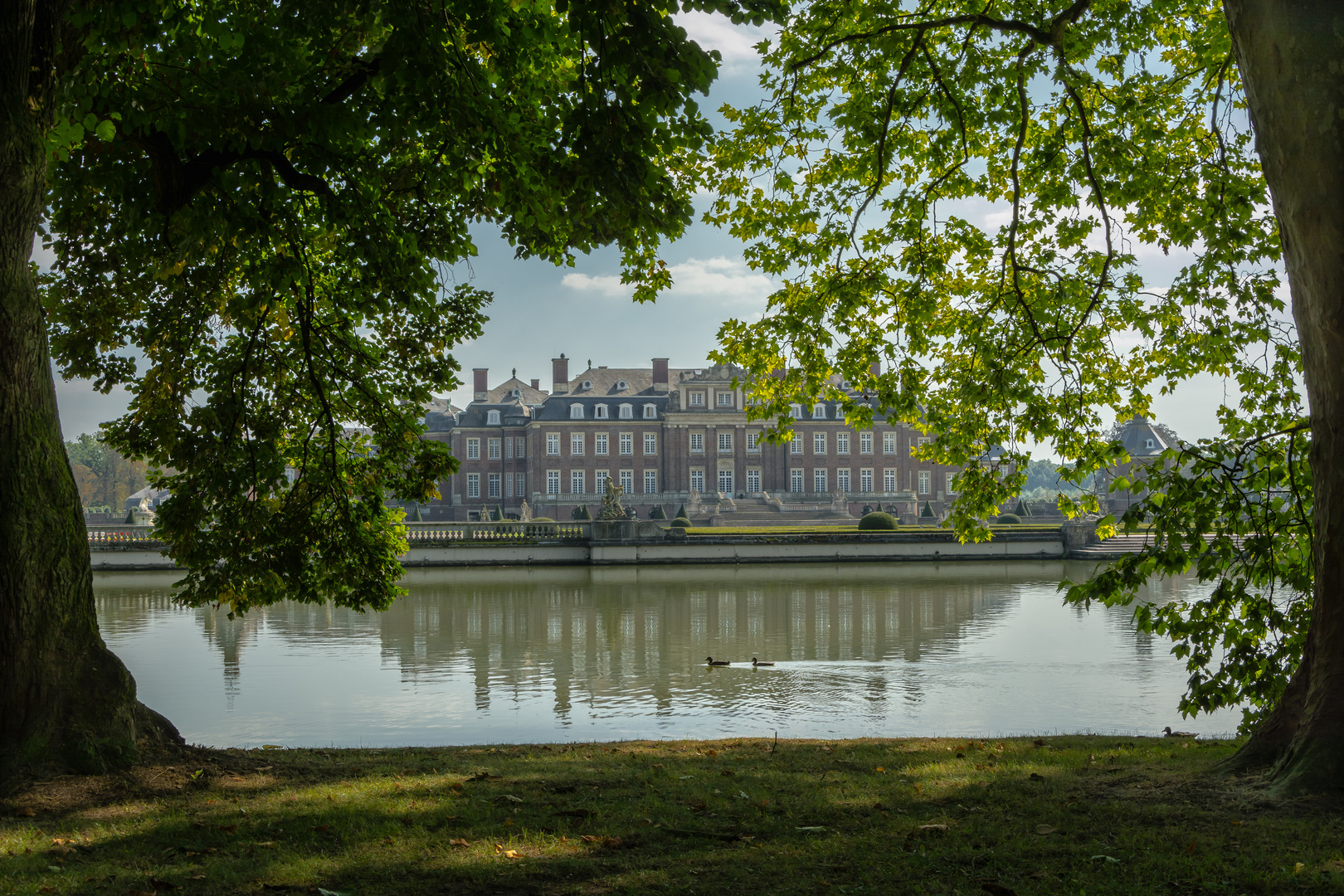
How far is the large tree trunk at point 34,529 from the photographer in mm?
4469

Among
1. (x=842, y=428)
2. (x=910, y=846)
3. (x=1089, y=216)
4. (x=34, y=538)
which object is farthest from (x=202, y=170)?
(x=842, y=428)

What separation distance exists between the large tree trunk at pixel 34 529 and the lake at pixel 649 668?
3863 millimetres

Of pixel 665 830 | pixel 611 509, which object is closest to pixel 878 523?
pixel 611 509

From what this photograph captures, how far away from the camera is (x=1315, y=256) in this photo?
4086 millimetres

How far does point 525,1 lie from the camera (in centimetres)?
640

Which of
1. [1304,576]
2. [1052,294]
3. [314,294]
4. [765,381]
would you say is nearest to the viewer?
[1304,576]

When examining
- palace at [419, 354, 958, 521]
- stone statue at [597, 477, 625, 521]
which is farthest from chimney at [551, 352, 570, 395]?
stone statue at [597, 477, 625, 521]

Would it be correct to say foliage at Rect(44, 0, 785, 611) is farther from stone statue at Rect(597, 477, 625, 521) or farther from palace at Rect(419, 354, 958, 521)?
palace at Rect(419, 354, 958, 521)

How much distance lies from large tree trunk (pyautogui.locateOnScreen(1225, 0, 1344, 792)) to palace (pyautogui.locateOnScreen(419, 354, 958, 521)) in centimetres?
4856

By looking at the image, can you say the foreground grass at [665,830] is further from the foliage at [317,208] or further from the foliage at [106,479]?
the foliage at [106,479]

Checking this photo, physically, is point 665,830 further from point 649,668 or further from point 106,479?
point 106,479

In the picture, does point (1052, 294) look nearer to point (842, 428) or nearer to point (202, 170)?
point (202, 170)

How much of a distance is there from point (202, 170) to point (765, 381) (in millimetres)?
5372

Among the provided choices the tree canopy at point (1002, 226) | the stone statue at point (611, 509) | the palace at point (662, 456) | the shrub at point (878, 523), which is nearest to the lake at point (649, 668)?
the tree canopy at point (1002, 226)
